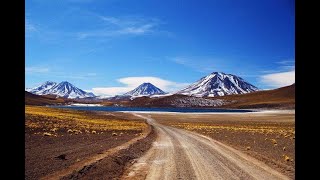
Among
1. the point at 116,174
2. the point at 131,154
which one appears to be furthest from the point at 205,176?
the point at 131,154

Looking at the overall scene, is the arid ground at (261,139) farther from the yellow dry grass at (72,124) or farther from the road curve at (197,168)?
the yellow dry grass at (72,124)

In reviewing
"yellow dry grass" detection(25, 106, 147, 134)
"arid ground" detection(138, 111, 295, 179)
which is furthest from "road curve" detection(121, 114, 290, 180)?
"yellow dry grass" detection(25, 106, 147, 134)

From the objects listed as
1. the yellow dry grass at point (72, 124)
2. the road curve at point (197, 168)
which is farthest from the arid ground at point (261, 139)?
the yellow dry grass at point (72, 124)

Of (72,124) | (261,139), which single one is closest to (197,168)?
(261,139)

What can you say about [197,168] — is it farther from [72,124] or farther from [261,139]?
[72,124]

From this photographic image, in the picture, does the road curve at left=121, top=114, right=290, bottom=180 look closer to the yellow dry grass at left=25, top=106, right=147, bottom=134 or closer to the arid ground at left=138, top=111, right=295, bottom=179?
the arid ground at left=138, top=111, right=295, bottom=179
